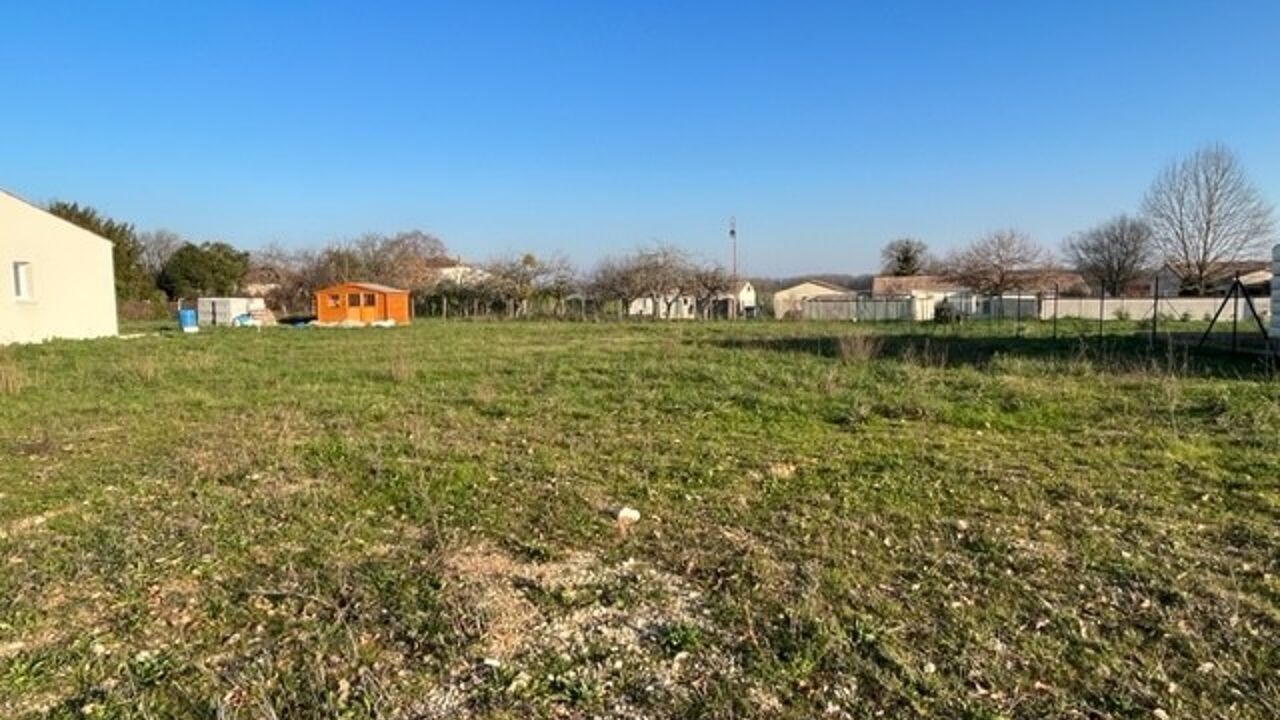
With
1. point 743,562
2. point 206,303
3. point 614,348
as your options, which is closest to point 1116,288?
point 614,348

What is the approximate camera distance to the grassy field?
2729mm

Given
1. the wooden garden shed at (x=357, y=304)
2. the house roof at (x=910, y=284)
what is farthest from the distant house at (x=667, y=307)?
the house roof at (x=910, y=284)

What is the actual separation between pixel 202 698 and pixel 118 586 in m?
1.38

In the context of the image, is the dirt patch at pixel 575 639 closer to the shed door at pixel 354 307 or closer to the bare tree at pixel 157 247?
the shed door at pixel 354 307

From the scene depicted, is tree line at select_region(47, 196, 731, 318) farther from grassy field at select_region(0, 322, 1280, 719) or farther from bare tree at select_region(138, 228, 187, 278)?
grassy field at select_region(0, 322, 1280, 719)

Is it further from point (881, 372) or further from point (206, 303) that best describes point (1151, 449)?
point (206, 303)

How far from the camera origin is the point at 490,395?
982cm

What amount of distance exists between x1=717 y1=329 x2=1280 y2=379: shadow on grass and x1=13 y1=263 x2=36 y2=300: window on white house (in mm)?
17700

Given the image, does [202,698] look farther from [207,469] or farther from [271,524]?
[207,469]

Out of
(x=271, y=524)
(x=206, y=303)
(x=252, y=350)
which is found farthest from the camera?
(x=206, y=303)

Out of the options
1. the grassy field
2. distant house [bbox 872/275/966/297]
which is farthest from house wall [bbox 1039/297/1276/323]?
the grassy field

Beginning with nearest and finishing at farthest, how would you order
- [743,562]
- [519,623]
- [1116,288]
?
[519,623] → [743,562] → [1116,288]

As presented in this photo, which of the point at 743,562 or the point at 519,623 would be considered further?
the point at 743,562

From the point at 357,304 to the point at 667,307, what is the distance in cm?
1684
